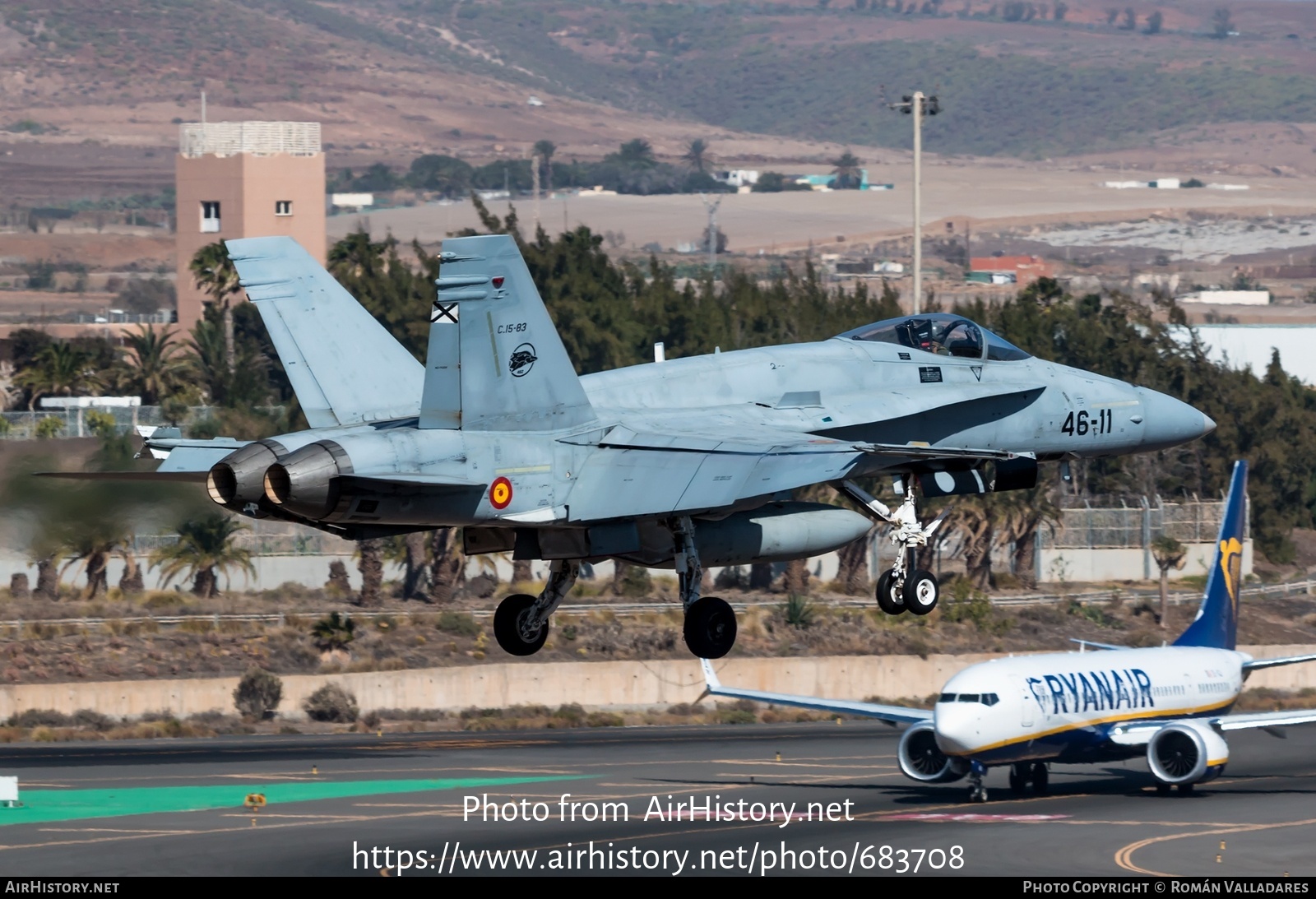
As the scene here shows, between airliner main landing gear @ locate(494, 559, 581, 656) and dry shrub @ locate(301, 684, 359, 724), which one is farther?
dry shrub @ locate(301, 684, 359, 724)

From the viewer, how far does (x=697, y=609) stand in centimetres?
2712

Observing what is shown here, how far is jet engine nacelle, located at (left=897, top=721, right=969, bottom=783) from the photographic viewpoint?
69.4 metres

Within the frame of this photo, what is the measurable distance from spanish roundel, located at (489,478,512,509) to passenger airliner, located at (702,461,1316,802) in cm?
4092

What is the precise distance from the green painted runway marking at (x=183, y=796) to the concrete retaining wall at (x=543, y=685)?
343 inches

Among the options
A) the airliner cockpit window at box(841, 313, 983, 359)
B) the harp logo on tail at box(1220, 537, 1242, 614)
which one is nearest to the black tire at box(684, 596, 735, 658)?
the airliner cockpit window at box(841, 313, 983, 359)

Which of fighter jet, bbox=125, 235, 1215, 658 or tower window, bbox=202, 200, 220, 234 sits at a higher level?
tower window, bbox=202, 200, 220, 234

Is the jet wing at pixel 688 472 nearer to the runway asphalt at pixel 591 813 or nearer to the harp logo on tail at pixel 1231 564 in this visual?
the runway asphalt at pixel 591 813

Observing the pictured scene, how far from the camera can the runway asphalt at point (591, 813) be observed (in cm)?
6006

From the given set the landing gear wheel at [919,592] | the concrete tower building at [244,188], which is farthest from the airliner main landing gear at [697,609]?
the concrete tower building at [244,188]

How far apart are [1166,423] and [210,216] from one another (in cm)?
12157

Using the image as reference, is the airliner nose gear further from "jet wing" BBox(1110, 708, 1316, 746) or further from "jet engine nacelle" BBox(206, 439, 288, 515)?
"jet engine nacelle" BBox(206, 439, 288, 515)

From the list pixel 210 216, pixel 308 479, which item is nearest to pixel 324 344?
pixel 308 479

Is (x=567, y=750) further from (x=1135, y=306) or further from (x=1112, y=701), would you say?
(x=1135, y=306)

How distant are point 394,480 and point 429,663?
184 feet
